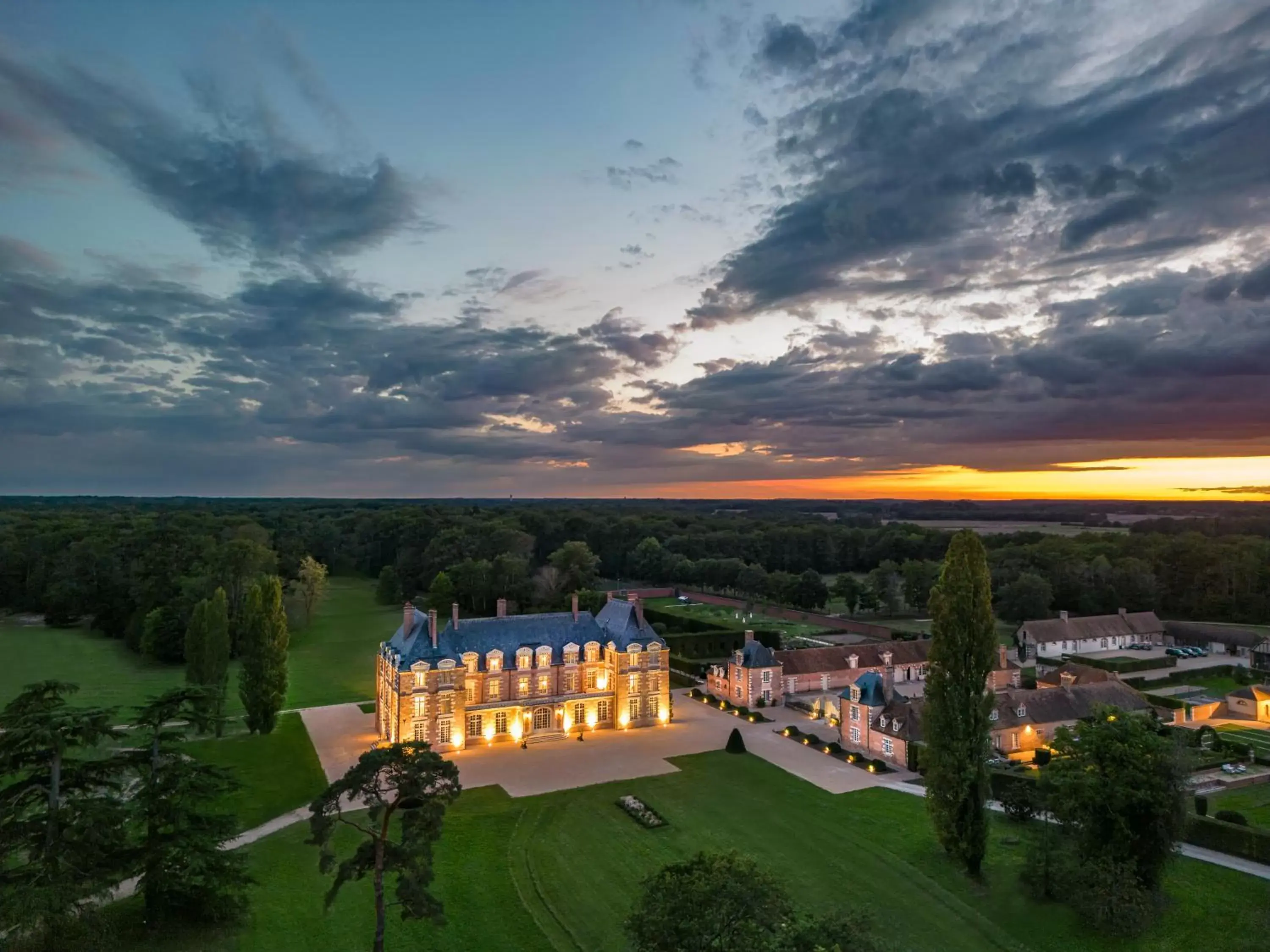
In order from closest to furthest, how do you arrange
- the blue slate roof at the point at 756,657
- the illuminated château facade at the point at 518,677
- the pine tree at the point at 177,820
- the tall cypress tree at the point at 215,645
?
1. the pine tree at the point at 177,820
2. the illuminated château facade at the point at 518,677
3. the tall cypress tree at the point at 215,645
4. the blue slate roof at the point at 756,657

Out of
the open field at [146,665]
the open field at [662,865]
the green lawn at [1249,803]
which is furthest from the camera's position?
the open field at [146,665]

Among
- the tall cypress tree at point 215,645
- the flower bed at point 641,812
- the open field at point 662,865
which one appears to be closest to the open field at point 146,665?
the tall cypress tree at point 215,645

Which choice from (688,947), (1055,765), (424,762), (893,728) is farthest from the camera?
(893,728)

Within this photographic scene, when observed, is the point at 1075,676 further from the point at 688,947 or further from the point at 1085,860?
the point at 688,947

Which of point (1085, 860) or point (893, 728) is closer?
point (1085, 860)

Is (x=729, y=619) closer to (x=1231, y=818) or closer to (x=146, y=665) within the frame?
(x=146, y=665)

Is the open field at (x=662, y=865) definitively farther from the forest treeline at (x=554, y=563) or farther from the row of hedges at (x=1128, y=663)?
the row of hedges at (x=1128, y=663)

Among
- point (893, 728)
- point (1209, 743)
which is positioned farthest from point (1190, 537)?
point (893, 728)

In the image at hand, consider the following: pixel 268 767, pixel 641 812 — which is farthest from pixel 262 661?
pixel 641 812
